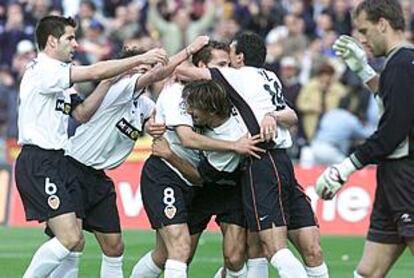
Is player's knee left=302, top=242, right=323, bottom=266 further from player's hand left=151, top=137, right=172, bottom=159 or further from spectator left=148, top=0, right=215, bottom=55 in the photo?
spectator left=148, top=0, right=215, bottom=55

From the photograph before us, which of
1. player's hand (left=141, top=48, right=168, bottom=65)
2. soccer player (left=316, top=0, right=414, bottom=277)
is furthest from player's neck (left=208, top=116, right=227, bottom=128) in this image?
soccer player (left=316, top=0, right=414, bottom=277)

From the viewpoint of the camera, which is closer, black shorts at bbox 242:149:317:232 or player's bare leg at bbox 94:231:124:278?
black shorts at bbox 242:149:317:232

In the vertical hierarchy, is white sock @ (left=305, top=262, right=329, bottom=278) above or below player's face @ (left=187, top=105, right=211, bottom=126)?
below

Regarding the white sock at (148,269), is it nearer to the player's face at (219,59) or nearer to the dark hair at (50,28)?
the player's face at (219,59)

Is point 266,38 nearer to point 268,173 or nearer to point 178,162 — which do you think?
point 178,162

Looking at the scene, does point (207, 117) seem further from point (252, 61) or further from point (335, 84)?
point (335, 84)

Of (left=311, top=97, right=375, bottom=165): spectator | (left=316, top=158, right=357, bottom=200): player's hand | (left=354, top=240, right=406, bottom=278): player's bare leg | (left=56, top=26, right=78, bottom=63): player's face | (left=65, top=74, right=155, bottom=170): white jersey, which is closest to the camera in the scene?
(left=316, top=158, right=357, bottom=200): player's hand

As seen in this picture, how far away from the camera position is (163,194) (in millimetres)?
11750

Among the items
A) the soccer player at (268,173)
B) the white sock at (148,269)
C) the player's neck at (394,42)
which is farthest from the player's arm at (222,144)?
the player's neck at (394,42)

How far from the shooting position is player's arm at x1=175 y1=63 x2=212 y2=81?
11.4 meters

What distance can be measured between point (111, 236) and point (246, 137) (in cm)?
172

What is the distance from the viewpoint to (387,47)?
9969mm

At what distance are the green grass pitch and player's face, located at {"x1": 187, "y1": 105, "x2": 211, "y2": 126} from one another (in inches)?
131

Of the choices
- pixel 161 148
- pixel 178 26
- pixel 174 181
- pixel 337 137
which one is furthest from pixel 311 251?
pixel 178 26
